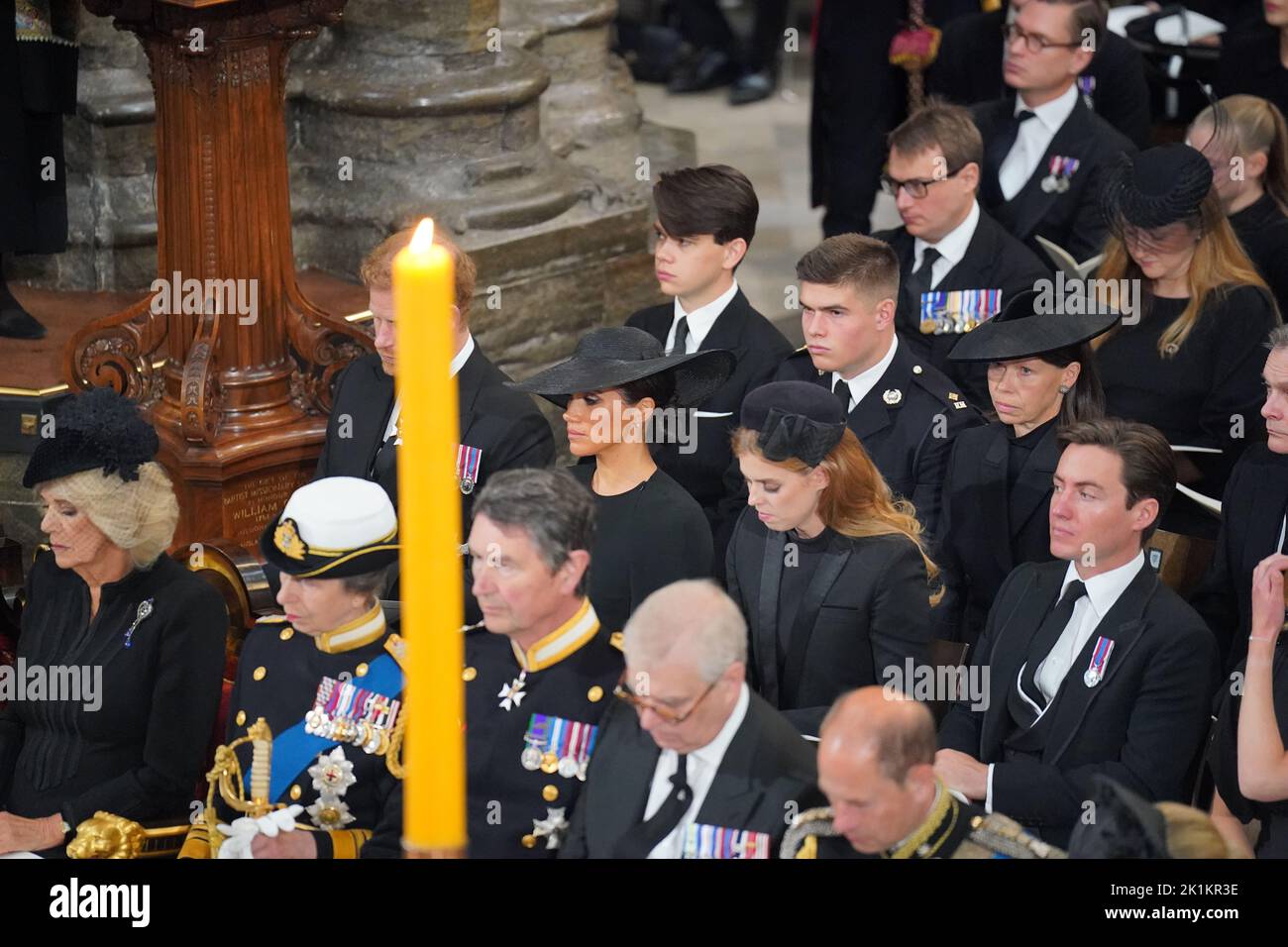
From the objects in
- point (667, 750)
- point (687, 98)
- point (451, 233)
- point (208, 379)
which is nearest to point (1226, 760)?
point (667, 750)

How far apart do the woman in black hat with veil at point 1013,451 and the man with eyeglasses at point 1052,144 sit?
1.42 m

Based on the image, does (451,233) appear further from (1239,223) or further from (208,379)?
(1239,223)

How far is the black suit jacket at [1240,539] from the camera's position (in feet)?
12.7

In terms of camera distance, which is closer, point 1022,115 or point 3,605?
point 3,605

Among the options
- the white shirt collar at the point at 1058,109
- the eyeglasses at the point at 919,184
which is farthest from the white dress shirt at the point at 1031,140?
the eyeglasses at the point at 919,184

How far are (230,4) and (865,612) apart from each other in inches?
83.0

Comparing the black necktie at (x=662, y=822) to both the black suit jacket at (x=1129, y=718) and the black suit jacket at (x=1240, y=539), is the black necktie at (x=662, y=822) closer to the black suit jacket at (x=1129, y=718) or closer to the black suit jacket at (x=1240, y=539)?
the black suit jacket at (x=1129, y=718)

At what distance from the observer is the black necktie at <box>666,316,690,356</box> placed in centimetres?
453

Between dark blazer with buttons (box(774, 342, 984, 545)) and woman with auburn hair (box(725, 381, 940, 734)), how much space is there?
1.78ft

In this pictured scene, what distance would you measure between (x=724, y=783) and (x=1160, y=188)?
2.28m

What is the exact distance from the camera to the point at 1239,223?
5129 millimetres

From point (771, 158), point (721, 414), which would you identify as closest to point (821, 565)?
point (721, 414)

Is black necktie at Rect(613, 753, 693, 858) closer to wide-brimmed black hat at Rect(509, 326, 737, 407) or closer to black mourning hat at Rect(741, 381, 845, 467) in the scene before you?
black mourning hat at Rect(741, 381, 845, 467)

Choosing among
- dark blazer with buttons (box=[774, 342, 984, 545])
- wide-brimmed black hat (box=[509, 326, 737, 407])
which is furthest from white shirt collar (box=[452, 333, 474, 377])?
dark blazer with buttons (box=[774, 342, 984, 545])
